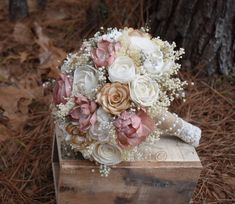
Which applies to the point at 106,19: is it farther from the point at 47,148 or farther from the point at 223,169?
the point at 223,169

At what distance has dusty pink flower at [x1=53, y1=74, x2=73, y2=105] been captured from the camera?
1724 millimetres

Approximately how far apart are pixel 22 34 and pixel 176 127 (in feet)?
4.36

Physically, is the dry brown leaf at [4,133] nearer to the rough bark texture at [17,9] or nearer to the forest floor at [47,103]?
the forest floor at [47,103]

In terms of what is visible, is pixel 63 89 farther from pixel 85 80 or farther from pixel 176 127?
pixel 176 127

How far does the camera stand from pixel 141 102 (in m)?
1.66

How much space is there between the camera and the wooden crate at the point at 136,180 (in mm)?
1809

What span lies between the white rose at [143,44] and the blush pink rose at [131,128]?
220mm

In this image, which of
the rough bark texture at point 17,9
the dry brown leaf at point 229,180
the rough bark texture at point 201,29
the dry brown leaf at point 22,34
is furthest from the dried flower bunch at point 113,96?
the rough bark texture at point 17,9

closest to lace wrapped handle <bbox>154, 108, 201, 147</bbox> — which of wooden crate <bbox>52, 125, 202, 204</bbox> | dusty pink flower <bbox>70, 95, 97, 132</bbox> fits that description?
wooden crate <bbox>52, 125, 202, 204</bbox>

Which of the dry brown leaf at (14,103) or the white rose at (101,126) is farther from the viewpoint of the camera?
A: the dry brown leaf at (14,103)

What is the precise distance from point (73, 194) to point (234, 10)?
1.22 meters

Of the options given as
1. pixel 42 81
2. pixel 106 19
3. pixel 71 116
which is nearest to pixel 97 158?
pixel 71 116

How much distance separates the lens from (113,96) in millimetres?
1669

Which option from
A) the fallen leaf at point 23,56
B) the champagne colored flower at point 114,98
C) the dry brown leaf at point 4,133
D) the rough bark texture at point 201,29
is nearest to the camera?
the champagne colored flower at point 114,98
